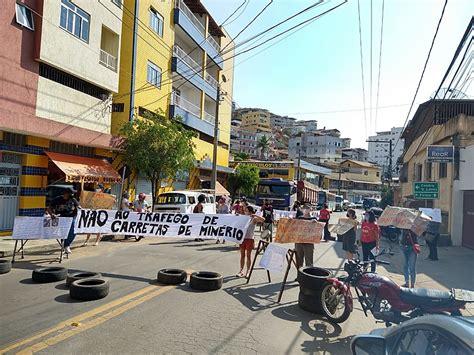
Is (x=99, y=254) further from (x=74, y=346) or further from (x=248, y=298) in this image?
(x=74, y=346)

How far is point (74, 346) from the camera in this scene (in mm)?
4613

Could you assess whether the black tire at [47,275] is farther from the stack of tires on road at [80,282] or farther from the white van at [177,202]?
the white van at [177,202]

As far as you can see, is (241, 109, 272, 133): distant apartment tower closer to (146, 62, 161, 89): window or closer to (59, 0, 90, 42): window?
(146, 62, 161, 89): window

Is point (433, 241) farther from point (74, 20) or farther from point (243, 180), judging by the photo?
point (243, 180)

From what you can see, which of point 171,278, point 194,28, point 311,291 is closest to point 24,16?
point 171,278

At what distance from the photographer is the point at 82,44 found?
17.8 metres

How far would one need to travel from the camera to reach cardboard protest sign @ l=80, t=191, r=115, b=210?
12.5 m

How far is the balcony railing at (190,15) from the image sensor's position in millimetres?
27875

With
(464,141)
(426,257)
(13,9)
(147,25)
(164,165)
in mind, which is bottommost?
Result: (426,257)

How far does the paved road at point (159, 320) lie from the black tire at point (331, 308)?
127 mm

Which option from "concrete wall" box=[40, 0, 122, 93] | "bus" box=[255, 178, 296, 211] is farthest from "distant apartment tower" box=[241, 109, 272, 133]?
"concrete wall" box=[40, 0, 122, 93]

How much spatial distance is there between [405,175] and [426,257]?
2404cm

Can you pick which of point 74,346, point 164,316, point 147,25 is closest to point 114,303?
point 164,316

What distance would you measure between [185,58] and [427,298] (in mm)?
28342
